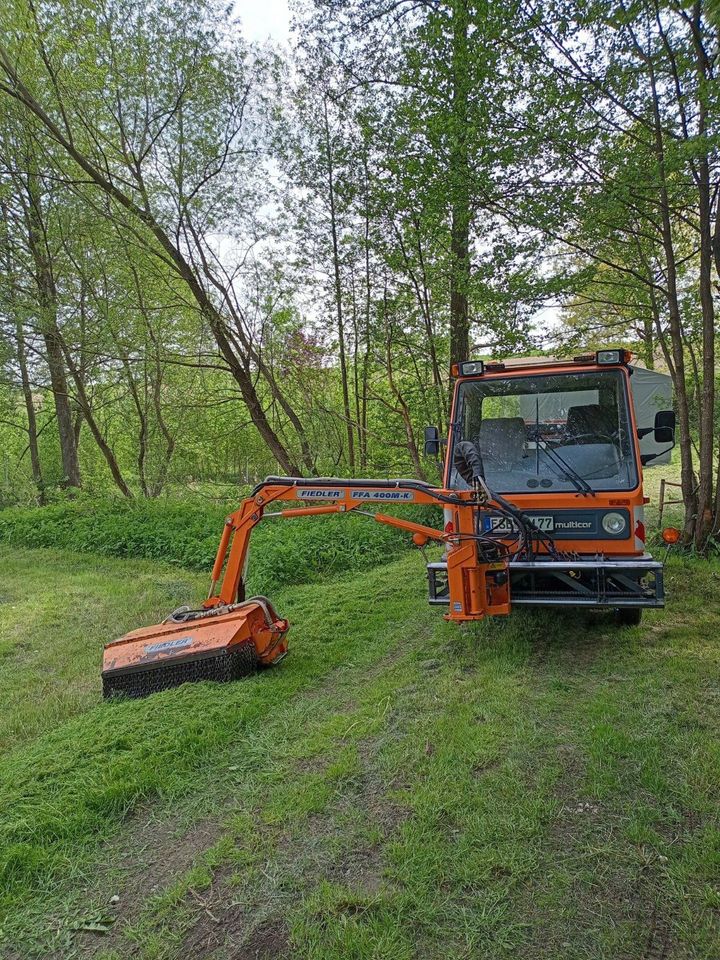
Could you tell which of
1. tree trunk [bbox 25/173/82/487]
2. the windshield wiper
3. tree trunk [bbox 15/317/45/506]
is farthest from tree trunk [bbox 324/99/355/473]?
the windshield wiper

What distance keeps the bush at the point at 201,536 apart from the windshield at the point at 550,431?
3562mm

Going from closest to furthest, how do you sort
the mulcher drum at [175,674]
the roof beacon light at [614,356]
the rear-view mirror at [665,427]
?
1. the mulcher drum at [175,674]
2. the rear-view mirror at [665,427]
3. the roof beacon light at [614,356]

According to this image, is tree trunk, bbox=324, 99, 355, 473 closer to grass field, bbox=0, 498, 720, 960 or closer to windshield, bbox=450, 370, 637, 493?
windshield, bbox=450, 370, 637, 493

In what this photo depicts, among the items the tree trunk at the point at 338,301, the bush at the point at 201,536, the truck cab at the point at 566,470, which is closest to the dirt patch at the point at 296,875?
the truck cab at the point at 566,470

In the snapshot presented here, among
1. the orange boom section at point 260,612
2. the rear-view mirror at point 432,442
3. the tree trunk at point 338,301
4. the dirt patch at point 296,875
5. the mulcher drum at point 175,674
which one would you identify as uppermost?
the tree trunk at point 338,301

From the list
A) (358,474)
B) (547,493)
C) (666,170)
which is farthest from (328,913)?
(358,474)

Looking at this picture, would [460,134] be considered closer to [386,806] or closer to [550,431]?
[550,431]

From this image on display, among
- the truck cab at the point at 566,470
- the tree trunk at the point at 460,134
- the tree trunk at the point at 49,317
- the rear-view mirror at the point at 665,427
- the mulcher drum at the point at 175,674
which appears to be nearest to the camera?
the mulcher drum at the point at 175,674

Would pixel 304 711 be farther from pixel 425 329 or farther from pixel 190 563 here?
pixel 425 329

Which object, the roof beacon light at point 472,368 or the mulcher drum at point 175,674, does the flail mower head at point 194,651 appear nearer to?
the mulcher drum at point 175,674

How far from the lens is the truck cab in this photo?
4996 mm

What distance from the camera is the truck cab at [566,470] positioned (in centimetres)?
500

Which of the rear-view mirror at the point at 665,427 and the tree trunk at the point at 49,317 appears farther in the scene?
the tree trunk at the point at 49,317

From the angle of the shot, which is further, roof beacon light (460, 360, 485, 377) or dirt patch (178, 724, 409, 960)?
roof beacon light (460, 360, 485, 377)
